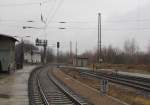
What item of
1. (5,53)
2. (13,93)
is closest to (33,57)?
(5,53)

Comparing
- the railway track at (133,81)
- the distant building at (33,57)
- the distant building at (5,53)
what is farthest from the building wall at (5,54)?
the distant building at (33,57)

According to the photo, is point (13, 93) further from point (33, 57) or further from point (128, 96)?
point (33, 57)

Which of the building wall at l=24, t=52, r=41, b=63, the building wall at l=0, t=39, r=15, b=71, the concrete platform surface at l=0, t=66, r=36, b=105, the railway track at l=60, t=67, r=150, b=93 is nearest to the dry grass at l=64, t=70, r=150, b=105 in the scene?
the railway track at l=60, t=67, r=150, b=93

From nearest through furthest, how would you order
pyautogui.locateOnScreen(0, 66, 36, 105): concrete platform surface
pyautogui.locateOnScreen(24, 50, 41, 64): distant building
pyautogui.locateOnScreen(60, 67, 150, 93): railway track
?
1. pyautogui.locateOnScreen(0, 66, 36, 105): concrete platform surface
2. pyautogui.locateOnScreen(60, 67, 150, 93): railway track
3. pyautogui.locateOnScreen(24, 50, 41, 64): distant building

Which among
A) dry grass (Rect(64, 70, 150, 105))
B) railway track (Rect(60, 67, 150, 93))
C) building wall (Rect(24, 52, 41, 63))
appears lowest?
dry grass (Rect(64, 70, 150, 105))

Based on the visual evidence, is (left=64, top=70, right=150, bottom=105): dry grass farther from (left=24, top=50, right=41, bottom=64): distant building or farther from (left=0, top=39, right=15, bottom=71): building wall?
(left=24, top=50, right=41, bottom=64): distant building

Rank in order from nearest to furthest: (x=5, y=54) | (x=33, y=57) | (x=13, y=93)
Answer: (x=13, y=93), (x=5, y=54), (x=33, y=57)

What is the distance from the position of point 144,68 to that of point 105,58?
43.4m

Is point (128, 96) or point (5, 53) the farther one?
point (5, 53)

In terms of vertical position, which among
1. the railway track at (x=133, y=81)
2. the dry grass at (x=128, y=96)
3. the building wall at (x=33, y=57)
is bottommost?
the dry grass at (x=128, y=96)

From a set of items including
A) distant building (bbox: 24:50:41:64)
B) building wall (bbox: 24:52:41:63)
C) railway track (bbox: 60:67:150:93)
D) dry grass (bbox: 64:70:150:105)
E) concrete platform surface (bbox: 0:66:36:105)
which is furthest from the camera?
building wall (bbox: 24:52:41:63)

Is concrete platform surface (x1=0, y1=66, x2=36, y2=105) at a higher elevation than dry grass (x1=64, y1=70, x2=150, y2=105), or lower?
higher

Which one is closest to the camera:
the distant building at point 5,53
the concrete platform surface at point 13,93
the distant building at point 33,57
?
the concrete platform surface at point 13,93

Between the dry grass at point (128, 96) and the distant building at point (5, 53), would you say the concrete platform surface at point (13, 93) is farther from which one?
the distant building at point (5, 53)
